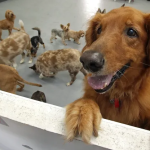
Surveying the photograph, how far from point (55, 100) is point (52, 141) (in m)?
1.24

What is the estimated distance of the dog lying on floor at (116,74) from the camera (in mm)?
908

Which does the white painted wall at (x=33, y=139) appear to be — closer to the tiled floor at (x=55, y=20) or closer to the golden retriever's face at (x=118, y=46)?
the golden retriever's face at (x=118, y=46)

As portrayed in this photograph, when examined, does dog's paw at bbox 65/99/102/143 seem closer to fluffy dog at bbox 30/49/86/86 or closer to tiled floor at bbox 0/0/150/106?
tiled floor at bbox 0/0/150/106

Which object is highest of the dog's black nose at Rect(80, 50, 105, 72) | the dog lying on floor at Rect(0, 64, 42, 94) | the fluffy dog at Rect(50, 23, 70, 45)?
the dog's black nose at Rect(80, 50, 105, 72)

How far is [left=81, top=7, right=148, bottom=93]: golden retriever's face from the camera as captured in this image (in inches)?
37.1

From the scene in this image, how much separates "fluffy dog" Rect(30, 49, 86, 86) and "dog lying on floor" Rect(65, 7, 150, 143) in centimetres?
99

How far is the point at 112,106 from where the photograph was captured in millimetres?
1290

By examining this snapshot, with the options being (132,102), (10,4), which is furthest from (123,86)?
(10,4)

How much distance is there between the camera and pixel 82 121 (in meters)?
0.93

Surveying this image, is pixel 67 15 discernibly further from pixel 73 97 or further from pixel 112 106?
pixel 112 106

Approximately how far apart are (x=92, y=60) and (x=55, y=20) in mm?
3559

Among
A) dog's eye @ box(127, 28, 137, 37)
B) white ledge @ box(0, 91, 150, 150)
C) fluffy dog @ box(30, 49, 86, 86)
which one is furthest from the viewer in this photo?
fluffy dog @ box(30, 49, 86, 86)

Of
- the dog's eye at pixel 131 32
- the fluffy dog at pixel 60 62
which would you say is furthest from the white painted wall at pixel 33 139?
the fluffy dog at pixel 60 62

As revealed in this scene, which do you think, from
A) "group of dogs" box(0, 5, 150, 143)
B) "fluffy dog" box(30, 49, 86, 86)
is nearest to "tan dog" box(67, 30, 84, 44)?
"fluffy dog" box(30, 49, 86, 86)
